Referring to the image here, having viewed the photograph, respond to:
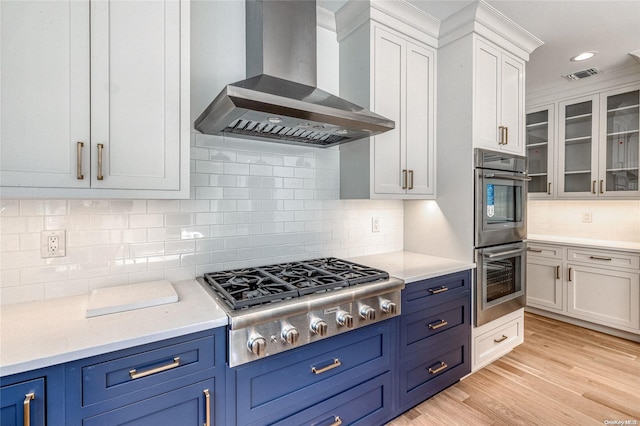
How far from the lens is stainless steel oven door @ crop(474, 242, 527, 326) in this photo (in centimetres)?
230

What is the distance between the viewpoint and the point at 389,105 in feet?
7.16

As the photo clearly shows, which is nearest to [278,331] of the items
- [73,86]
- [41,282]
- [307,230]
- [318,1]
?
[307,230]

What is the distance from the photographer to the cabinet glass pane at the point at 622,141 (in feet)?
9.95

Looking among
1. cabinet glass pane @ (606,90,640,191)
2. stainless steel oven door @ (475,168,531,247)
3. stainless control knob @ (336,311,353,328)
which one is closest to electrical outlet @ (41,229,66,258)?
stainless control knob @ (336,311,353,328)

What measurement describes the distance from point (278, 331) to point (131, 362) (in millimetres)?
539

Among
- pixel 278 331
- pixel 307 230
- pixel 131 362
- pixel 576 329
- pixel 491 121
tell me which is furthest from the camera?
pixel 576 329

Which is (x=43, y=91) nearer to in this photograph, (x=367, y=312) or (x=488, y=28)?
(x=367, y=312)

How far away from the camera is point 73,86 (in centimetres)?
121

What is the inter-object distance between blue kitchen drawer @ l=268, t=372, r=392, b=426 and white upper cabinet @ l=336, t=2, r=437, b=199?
3.79ft

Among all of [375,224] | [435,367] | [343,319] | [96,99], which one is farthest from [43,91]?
[435,367]

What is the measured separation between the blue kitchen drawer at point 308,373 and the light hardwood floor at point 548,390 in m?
0.55

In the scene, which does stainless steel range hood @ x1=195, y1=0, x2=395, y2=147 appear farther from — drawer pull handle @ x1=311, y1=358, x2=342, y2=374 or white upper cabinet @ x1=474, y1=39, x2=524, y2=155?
drawer pull handle @ x1=311, y1=358, x2=342, y2=374

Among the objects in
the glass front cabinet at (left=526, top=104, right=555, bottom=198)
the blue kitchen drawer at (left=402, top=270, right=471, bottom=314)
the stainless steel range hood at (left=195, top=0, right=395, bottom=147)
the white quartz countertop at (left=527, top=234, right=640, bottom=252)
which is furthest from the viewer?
the glass front cabinet at (left=526, top=104, right=555, bottom=198)

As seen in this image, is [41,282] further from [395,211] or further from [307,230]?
[395,211]
